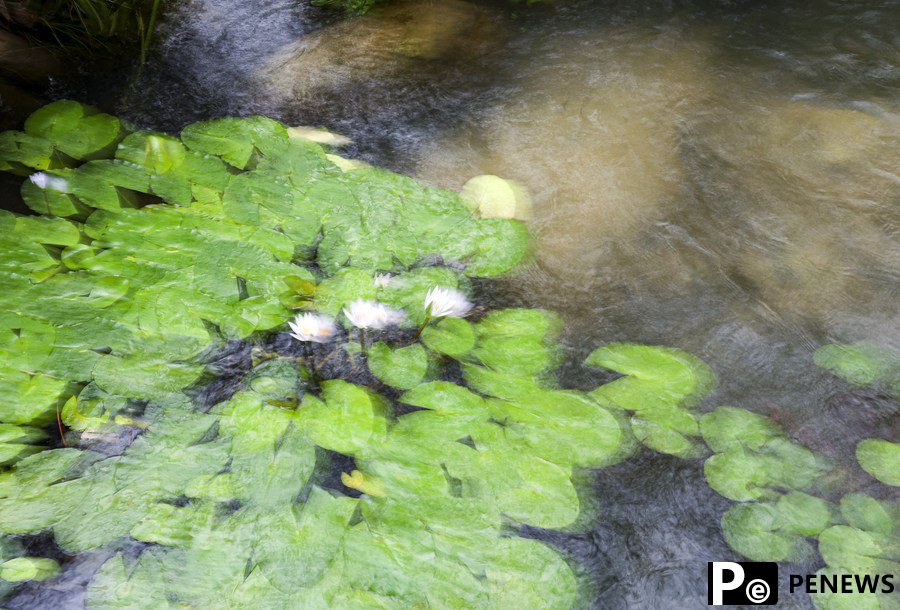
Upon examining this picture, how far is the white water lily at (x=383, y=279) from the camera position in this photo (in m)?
1.33

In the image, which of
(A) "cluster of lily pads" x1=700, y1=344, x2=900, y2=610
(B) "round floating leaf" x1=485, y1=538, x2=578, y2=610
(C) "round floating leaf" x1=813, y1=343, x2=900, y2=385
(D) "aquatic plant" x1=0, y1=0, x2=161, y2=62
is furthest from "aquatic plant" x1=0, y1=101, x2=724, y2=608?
(D) "aquatic plant" x1=0, y1=0, x2=161, y2=62

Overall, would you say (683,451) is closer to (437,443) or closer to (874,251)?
(437,443)

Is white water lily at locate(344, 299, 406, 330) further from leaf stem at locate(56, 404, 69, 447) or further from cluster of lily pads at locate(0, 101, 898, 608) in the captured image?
leaf stem at locate(56, 404, 69, 447)

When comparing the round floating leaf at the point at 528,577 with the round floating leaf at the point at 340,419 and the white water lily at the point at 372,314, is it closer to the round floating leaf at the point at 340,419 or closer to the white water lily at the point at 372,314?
the round floating leaf at the point at 340,419

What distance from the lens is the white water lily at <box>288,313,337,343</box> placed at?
48.7 inches

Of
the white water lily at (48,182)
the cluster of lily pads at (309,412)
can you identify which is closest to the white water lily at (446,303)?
the cluster of lily pads at (309,412)

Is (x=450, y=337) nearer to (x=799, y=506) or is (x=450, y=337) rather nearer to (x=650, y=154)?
(x=799, y=506)

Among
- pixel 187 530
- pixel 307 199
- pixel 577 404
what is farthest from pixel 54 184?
pixel 577 404

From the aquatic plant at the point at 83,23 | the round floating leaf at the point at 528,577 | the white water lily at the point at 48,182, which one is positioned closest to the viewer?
the round floating leaf at the point at 528,577

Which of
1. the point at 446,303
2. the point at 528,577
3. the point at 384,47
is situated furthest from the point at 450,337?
the point at 384,47

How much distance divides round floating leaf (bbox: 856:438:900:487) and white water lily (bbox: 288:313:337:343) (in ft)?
3.33

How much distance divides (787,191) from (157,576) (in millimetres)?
1683

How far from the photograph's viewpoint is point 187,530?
97cm

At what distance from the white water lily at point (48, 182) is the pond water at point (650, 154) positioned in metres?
0.34
